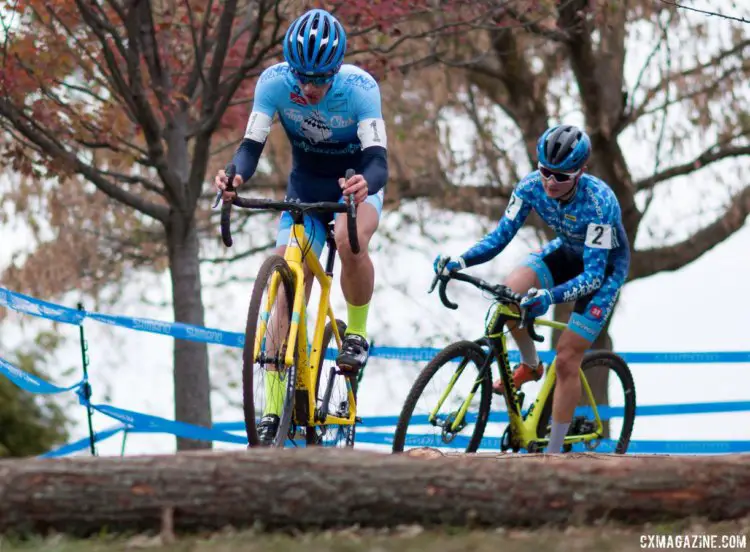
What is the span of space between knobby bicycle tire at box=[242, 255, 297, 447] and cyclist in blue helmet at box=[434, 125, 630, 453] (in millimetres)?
1299

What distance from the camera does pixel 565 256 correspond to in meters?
8.62

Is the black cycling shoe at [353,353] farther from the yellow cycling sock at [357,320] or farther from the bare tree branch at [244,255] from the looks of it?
the bare tree branch at [244,255]

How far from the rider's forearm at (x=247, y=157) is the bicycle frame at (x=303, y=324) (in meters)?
0.43

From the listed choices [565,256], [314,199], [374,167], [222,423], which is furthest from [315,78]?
[222,423]

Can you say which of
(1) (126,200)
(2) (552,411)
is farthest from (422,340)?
(2) (552,411)

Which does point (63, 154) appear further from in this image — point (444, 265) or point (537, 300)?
point (537, 300)

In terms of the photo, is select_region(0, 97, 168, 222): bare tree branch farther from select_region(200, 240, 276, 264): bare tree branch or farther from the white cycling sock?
select_region(200, 240, 276, 264): bare tree branch

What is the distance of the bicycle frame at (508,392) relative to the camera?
306 inches

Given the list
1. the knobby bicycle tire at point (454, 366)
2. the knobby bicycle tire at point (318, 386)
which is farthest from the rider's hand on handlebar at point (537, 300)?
the knobby bicycle tire at point (318, 386)

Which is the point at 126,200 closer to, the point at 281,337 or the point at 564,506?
the point at 281,337

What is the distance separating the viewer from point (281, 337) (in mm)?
6953

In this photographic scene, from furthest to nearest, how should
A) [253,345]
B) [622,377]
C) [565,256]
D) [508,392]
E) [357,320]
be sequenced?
1. [622,377]
2. [565,256]
3. [508,392]
4. [357,320]
5. [253,345]

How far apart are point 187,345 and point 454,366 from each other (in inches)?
159

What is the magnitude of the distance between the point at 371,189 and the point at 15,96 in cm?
464
